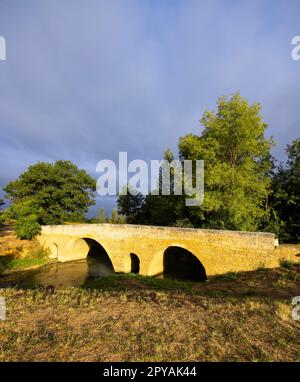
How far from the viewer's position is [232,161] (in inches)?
654

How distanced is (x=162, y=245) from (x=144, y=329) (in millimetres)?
9932

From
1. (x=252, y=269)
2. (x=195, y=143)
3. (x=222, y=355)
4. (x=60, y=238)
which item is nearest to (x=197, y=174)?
(x=195, y=143)

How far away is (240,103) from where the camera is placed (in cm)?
Result: 1555

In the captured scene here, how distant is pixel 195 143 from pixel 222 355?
1398 centimetres

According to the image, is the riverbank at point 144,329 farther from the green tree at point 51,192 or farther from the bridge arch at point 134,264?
the green tree at point 51,192

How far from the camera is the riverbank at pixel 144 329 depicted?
4.02 metres

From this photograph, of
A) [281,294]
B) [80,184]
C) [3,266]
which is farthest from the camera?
[80,184]

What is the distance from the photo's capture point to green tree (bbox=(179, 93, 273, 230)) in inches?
580

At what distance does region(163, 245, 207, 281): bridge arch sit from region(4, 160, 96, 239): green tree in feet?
40.6

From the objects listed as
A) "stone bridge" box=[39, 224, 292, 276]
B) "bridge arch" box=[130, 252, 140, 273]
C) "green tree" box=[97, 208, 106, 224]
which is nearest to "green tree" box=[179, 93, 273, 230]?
"stone bridge" box=[39, 224, 292, 276]

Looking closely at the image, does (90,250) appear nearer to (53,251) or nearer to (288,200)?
(53,251)

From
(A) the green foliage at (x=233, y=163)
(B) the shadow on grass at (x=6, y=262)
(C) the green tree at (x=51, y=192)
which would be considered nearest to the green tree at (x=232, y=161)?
(A) the green foliage at (x=233, y=163)

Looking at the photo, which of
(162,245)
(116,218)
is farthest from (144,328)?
(116,218)
